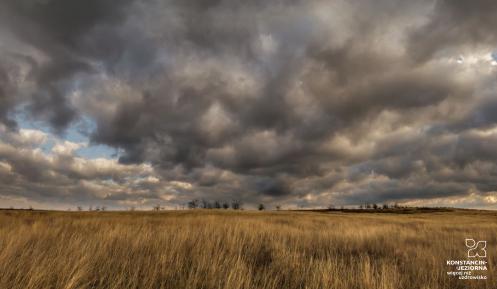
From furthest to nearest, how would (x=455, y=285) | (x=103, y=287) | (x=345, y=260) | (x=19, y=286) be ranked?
(x=345, y=260), (x=455, y=285), (x=103, y=287), (x=19, y=286)

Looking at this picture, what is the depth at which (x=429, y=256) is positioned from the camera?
356 inches

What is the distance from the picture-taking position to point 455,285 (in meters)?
6.44

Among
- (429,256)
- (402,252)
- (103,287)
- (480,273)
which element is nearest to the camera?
(103,287)

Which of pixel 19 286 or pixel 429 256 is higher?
pixel 19 286

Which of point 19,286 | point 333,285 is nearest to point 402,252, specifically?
point 333,285

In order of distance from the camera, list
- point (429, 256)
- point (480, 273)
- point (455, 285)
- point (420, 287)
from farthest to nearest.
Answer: point (429, 256) → point (480, 273) → point (455, 285) → point (420, 287)

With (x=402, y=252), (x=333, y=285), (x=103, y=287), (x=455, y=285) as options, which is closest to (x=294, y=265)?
(x=333, y=285)

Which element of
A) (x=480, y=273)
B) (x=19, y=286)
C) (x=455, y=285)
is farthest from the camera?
(x=480, y=273)

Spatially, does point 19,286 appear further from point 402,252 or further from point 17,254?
point 402,252

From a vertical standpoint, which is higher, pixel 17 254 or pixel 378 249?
pixel 17 254

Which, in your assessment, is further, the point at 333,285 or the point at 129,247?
the point at 129,247

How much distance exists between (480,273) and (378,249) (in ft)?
11.4

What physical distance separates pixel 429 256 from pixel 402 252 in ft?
2.96

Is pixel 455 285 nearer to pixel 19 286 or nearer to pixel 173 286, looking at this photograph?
pixel 173 286
